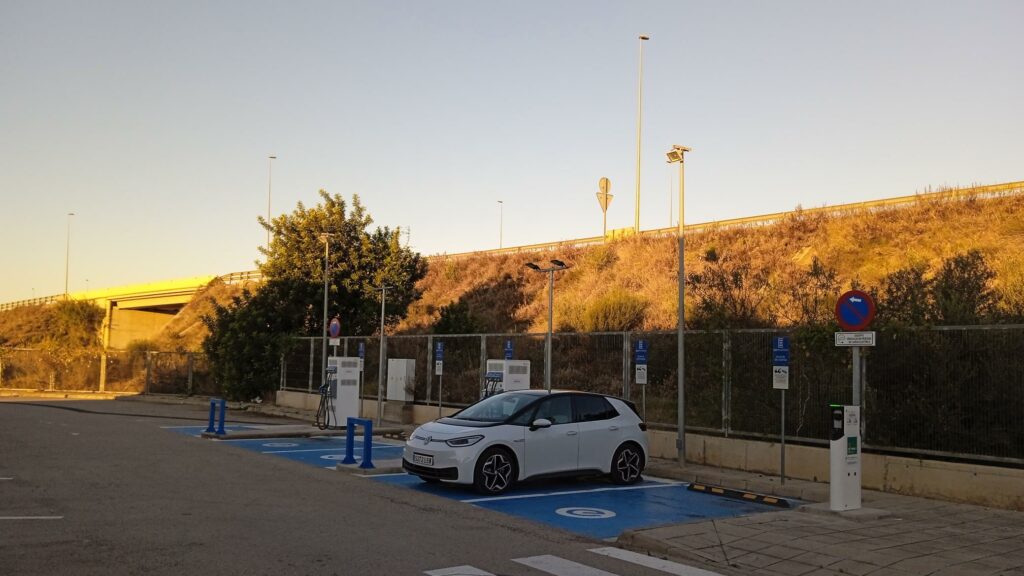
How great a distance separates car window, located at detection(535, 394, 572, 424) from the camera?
13117 mm

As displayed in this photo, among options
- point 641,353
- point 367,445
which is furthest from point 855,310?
point 367,445

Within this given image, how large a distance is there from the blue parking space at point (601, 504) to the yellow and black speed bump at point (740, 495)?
5.0 inches

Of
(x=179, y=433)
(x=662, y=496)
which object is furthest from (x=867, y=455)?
(x=179, y=433)

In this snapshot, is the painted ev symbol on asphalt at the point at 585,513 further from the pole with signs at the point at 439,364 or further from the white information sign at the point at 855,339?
the pole with signs at the point at 439,364

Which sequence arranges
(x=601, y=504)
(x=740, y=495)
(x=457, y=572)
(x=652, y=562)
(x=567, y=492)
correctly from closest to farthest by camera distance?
(x=457, y=572) → (x=652, y=562) → (x=601, y=504) → (x=740, y=495) → (x=567, y=492)

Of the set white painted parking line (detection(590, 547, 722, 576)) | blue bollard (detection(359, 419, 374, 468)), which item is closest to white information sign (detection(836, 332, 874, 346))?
white painted parking line (detection(590, 547, 722, 576))

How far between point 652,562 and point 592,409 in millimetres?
5515

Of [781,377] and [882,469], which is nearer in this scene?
[882,469]

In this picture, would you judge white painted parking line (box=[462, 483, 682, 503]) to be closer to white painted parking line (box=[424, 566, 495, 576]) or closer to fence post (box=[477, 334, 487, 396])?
white painted parking line (box=[424, 566, 495, 576])

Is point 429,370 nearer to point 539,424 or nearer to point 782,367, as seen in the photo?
point 539,424

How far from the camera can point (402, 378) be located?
2509 cm

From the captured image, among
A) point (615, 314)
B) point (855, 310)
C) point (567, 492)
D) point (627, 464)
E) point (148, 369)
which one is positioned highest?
point (615, 314)

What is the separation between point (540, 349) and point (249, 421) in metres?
10.6

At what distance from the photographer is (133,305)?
74750 millimetres
